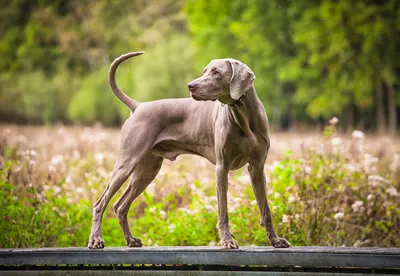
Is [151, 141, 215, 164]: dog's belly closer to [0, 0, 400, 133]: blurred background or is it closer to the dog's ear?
the dog's ear

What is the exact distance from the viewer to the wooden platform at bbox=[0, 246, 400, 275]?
4.54 metres

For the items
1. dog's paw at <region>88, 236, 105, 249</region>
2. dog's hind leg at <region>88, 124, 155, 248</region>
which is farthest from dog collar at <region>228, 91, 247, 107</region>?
dog's paw at <region>88, 236, 105, 249</region>

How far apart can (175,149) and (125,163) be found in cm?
46

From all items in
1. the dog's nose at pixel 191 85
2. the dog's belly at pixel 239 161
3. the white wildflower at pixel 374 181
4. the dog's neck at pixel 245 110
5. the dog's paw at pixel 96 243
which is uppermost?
the dog's nose at pixel 191 85

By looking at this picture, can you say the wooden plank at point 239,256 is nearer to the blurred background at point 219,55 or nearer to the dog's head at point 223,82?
the dog's head at point 223,82

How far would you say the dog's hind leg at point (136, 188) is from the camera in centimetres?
534

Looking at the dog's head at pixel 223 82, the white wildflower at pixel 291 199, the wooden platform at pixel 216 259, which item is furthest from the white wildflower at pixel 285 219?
the dog's head at pixel 223 82

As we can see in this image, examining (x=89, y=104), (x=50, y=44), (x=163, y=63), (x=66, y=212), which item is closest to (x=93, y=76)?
(x=89, y=104)

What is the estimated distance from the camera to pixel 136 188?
5.39 m

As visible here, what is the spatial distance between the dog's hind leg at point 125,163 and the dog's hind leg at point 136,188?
328 mm

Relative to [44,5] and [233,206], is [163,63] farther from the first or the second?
[44,5]

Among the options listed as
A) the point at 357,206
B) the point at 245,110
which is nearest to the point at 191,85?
Answer: the point at 245,110

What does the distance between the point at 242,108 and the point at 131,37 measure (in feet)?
122

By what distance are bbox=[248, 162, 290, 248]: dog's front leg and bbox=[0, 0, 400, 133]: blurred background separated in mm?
7544
